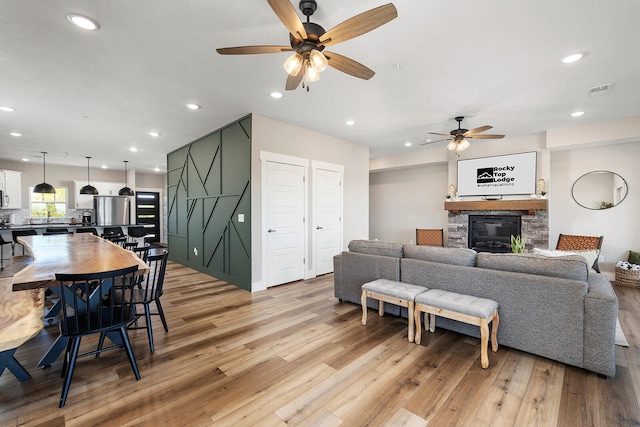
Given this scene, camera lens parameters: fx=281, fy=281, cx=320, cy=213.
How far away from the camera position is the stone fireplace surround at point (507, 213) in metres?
5.48

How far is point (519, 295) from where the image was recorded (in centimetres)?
247

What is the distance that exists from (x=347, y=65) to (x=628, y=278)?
18.6ft

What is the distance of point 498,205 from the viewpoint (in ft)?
19.1

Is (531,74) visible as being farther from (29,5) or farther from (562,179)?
(29,5)

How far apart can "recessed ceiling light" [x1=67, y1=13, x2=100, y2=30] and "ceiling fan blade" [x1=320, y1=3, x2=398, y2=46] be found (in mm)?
1829

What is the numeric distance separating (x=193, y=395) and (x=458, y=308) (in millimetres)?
2143

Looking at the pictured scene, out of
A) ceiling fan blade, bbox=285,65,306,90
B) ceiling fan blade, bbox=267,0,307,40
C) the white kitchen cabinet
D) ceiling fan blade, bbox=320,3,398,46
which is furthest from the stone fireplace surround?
the white kitchen cabinet

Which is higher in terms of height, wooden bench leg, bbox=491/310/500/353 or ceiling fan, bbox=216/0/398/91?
ceiling fan, bbox=216/0/398/91

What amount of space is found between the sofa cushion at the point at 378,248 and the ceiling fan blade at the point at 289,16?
2379 millimetres

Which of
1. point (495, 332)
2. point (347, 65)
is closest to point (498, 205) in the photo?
point (495, 332)

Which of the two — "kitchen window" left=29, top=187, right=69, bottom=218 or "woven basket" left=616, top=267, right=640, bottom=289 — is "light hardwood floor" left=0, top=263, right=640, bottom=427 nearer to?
"woven basket" left=616, top=267, right=640, bottom=289

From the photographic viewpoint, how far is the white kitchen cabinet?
7.37 metres

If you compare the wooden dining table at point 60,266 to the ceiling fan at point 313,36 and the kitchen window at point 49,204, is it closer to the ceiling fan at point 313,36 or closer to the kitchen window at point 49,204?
the ceiling fan at point 313,36

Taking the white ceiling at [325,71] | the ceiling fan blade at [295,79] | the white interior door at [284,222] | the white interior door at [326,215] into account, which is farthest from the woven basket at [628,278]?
the ceiling fan blade at [295,79]
